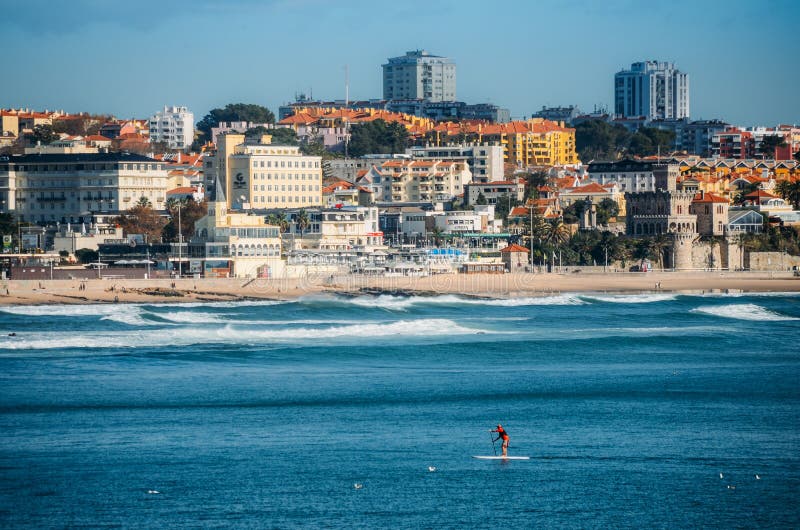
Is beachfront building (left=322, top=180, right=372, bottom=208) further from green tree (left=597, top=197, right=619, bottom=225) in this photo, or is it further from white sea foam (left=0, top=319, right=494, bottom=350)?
white sea foam (left=0, top=319, right=494, bottom=350)

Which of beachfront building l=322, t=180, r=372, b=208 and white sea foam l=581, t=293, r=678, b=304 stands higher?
beachfront building l=322, t=180, r=372, b=208

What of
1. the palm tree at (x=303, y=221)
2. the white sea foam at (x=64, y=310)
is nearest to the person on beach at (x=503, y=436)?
the white sea foam at (x=64, y=310)

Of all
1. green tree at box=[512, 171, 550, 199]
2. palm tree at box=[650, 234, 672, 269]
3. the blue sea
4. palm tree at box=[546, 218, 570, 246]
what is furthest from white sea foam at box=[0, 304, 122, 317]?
green tree at box=[512, 171, 550, 199]

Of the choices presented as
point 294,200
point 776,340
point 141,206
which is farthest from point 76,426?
point 294,200

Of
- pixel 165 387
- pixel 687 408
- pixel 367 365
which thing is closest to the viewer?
pixel 687 408

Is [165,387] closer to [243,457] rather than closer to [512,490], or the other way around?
[243,457]
